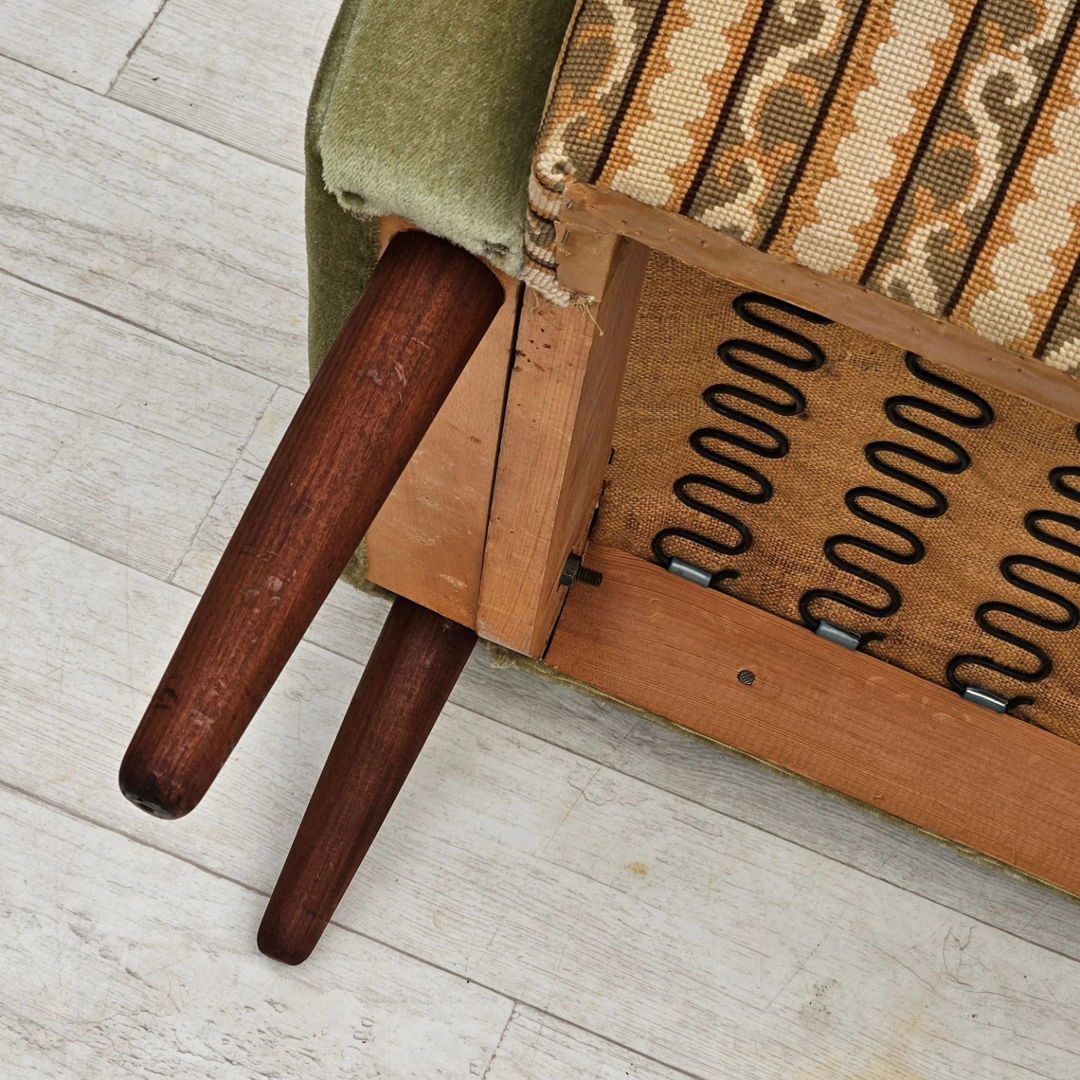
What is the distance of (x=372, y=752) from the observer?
93cm

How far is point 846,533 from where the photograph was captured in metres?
0.78

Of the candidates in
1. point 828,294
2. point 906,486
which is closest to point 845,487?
point 906,486

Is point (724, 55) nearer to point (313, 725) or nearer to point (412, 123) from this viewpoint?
point (412, 123)

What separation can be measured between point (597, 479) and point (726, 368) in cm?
13

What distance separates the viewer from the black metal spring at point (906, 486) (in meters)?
0.67

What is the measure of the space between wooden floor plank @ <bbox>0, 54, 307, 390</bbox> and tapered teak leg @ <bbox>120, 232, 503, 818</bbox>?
608mm

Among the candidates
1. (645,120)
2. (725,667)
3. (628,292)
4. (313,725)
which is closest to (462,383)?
(628,292)

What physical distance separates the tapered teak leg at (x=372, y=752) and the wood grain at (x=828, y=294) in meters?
0.45

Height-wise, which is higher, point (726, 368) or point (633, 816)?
point (726, 368)

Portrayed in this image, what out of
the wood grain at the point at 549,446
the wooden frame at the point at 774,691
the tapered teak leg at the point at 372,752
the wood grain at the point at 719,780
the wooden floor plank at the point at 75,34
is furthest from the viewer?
the wooden floor plank at the point at 75,34

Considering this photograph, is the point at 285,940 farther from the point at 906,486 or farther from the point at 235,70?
the point at 235,70

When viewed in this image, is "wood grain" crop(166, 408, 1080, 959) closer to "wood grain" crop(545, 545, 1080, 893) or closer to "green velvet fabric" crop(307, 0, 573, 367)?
"wood grain" crop(545, 545, 1080, 893)

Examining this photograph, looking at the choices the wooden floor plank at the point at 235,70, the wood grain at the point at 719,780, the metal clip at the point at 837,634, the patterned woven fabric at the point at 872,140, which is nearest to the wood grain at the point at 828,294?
the patterned woven fabric at the point at 872,140

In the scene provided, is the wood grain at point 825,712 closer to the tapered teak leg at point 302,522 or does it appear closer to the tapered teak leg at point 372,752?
the tapered teak leg at point 372,752
